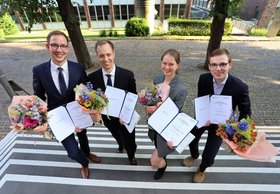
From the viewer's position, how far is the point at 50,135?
258 centimetres

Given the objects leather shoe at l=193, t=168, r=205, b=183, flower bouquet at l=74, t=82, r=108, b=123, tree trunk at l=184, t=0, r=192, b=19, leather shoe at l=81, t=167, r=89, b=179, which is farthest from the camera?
tree trunk at l=184, t=0, r=192, b=19

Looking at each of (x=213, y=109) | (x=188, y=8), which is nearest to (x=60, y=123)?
(x=213, y=109)

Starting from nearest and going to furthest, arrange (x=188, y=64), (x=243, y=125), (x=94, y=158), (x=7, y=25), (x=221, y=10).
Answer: (x=243, y=125) → (x=94, y=158) → (x=221, y=10) → (x=188, y=64) → (x=7, y=25)

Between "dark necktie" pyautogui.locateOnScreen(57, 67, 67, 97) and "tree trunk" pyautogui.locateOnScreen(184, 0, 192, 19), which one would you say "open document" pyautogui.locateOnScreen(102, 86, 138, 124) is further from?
"tree trunk" pyautogui.locateOnScreen(184, 0, 192, 19)

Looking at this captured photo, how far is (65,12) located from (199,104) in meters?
7.13

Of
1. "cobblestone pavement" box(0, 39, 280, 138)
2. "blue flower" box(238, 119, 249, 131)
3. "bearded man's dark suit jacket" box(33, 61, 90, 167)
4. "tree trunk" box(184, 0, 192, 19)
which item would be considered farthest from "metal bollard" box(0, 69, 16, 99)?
"tree trunk" box(184, 0, 192, 19)

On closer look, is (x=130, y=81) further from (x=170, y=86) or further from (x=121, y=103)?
(x=170, y=86)

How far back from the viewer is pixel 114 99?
8.98ft

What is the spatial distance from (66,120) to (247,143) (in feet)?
7.50

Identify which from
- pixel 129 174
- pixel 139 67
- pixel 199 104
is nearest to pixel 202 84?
pixel 199 104

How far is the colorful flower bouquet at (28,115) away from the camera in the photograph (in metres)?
2.25

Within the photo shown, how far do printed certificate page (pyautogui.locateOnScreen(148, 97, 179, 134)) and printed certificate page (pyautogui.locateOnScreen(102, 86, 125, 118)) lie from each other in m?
0.52

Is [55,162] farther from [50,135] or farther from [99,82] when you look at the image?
[99,82]

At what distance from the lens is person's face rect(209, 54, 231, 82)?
7.79 ft
